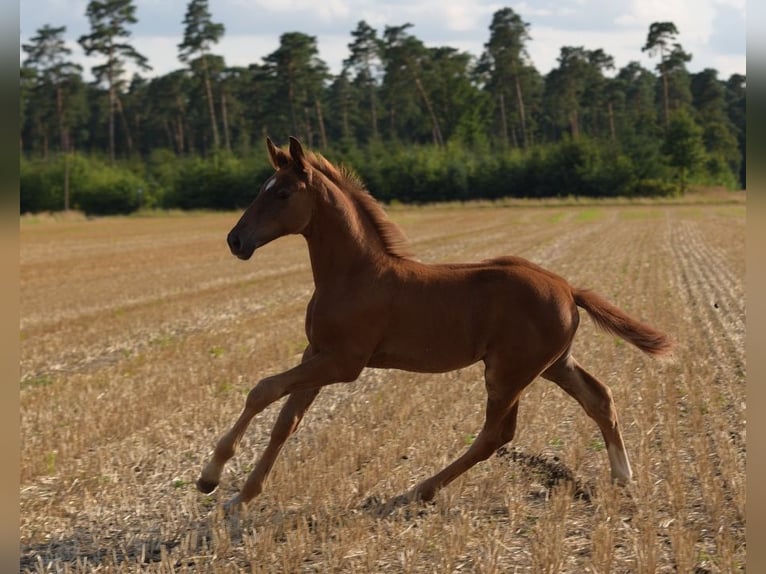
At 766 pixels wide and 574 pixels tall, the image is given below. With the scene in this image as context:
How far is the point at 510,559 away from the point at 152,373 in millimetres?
6656

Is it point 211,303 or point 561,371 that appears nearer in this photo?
point 561,371

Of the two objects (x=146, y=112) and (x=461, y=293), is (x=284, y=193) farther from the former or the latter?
(x=146, y=112)

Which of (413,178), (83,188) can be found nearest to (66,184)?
(83,188)

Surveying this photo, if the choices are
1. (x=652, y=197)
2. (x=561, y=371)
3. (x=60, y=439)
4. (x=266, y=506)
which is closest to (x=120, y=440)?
(x=60, y=439)

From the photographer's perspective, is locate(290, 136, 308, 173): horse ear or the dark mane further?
the dark mane

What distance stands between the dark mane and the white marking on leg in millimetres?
1963

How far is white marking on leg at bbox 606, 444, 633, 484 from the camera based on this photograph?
6012 mm

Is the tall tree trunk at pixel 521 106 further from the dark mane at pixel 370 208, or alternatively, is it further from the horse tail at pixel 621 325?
the dark mane at pixel 370 208

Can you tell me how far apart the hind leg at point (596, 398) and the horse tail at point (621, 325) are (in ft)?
1.19

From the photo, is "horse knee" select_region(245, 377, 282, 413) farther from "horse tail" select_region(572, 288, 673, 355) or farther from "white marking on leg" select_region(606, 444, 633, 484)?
"white marking on leg" select_region(606, 444, 633, 484)

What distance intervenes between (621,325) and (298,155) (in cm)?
255

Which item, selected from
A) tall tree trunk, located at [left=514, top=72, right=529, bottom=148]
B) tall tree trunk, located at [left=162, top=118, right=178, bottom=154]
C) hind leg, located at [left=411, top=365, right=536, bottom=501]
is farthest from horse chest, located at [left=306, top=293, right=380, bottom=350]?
tall tree trunk, located at [left=162, top=118, right=178, bottom=154]

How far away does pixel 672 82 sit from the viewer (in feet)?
317

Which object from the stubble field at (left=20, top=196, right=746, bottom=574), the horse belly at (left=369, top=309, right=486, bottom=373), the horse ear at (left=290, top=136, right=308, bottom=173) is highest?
the horse ear at (left=290, top=136, right=308, bottom=173)
